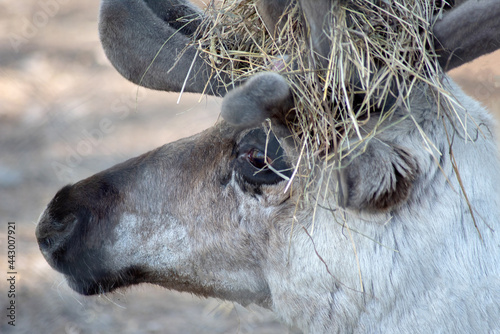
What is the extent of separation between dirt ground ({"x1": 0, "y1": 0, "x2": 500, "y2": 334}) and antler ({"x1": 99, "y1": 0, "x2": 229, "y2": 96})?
1.40 meters

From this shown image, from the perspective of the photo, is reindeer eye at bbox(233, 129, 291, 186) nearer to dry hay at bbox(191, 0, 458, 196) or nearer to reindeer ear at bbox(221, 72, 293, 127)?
dry hay at bbox(191, 0, 458, 196)

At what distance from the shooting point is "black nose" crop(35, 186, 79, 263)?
7.15 ft

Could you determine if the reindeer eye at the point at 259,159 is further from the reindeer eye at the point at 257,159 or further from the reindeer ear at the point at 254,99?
the reindeer ear at the point at 254,99

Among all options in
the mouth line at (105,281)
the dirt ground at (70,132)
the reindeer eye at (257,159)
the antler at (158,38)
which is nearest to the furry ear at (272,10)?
the reindeer eye at (257,159)

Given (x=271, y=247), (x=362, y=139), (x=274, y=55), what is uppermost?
(x=274, y=55)

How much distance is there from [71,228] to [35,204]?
3009 millimetres

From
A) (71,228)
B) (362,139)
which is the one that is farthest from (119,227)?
(362,139)

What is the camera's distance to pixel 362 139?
1612mm

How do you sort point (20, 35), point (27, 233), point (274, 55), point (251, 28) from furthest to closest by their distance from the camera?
point (20, 35) → point (27, 233) → point (251, 28) → point (274, 55)

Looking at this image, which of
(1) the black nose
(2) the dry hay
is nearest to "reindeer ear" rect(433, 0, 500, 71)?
(2) the dry hay

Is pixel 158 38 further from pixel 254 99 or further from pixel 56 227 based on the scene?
pixel 254 99

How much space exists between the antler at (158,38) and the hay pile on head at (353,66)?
704 mm

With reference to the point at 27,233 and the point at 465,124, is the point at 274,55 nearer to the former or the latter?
the point at 465,124

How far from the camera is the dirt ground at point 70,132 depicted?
398 centimetres
